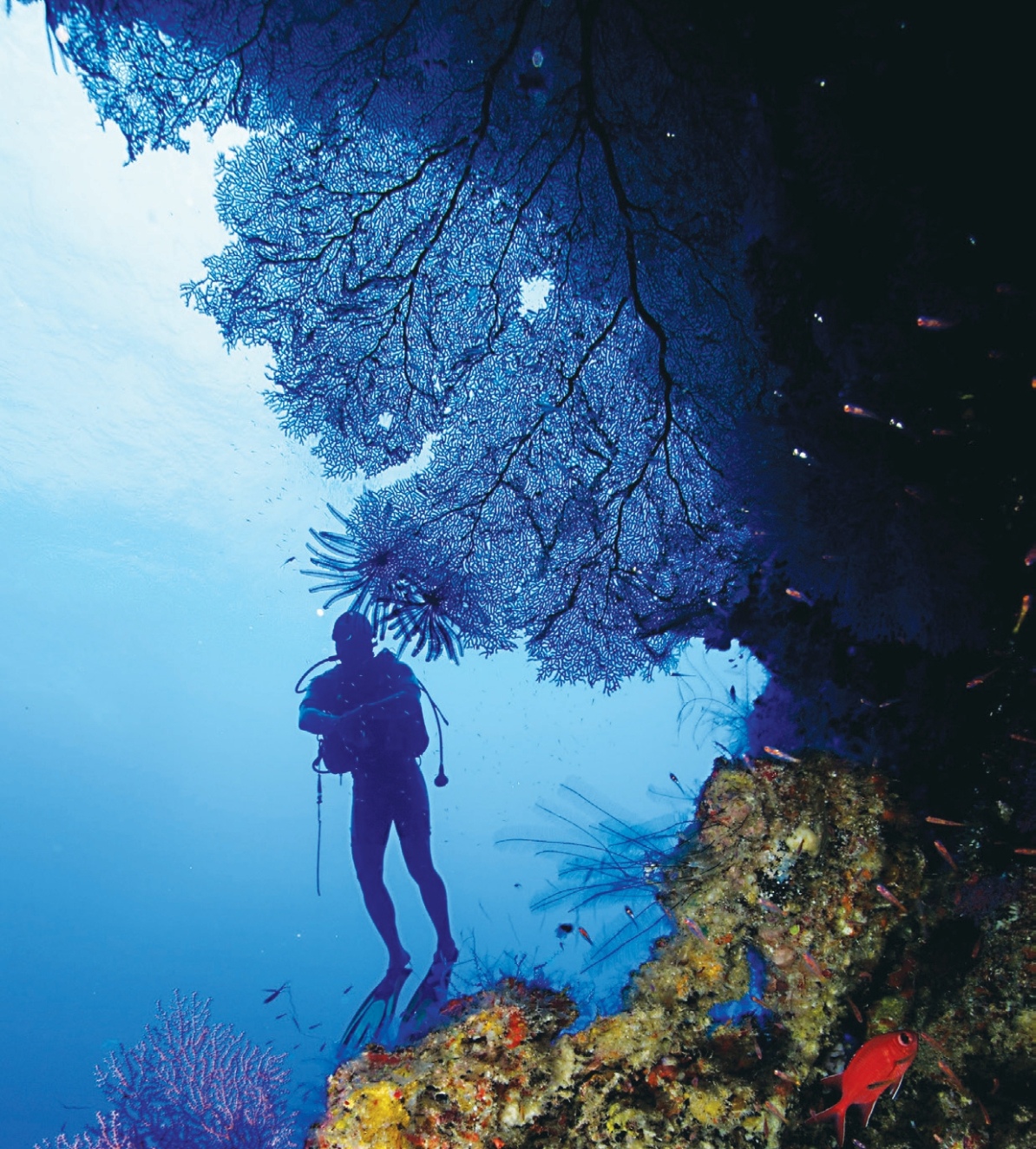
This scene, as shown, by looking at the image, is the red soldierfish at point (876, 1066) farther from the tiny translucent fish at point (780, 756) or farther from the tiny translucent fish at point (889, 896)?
the tiny translucent fish at point (780, 756)

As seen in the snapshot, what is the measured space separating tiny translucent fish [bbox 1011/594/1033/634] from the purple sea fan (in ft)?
24.7

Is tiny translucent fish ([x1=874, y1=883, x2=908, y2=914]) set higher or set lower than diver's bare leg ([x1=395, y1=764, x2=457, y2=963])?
lower

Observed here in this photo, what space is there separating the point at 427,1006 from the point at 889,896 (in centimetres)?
300

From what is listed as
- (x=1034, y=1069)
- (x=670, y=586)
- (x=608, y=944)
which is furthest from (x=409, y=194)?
(x=1034, y=1069)

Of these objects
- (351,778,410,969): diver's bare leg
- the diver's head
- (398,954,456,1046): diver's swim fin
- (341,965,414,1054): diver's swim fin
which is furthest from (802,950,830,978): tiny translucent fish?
(351,778,410,969): diver's bare leg

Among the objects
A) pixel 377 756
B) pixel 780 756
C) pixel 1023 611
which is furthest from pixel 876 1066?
pixel 377 756

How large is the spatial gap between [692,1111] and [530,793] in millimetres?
87907

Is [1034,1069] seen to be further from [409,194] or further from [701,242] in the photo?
[409,194]

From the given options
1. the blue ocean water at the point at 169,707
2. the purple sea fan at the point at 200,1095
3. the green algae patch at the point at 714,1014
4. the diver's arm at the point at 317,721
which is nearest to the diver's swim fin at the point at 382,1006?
the blue ocean water at the point at 169,707

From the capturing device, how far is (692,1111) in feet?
7.89

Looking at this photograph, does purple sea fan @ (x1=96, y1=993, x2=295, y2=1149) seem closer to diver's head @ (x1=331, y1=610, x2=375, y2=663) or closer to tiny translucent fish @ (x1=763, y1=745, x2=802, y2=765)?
diver's head @ (x1=331, y1=610, x2=375, y2=663)

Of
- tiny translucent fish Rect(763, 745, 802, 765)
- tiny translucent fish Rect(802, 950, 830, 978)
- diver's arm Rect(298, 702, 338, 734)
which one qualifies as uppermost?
diver's arm Rect(298, 702, 338, 734)

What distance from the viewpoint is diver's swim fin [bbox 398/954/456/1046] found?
2.80 metres

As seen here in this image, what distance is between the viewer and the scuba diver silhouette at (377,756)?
777 cm
